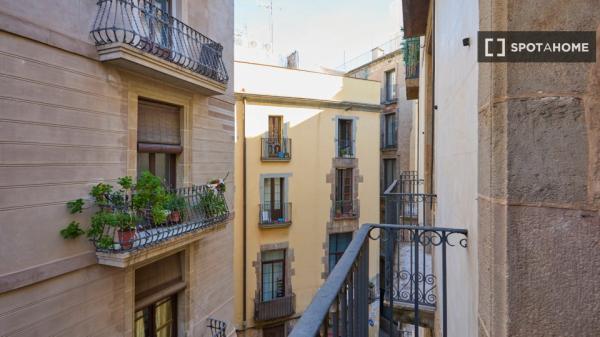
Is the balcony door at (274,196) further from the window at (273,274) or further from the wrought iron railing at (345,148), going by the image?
the wrought iron railing at (345,148)

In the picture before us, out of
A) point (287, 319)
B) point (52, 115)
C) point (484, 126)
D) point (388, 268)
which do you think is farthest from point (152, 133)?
point (287, 319)

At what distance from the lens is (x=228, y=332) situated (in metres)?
8.34

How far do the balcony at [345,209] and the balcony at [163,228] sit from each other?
7.65 meters

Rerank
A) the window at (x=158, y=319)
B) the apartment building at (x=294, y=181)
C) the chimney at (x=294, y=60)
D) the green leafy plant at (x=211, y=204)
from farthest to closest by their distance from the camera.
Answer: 1. the chimney at (x=294, y=60)
2. the apartment building at (x=294, y=181)
3. the green leafy plant at (x=211, y=204)
4. the window at (x=158, y=319)

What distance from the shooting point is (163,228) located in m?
5.90

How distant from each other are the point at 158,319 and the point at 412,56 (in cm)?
866

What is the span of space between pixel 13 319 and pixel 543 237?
5307 millimetres

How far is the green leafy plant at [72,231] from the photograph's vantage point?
470cm

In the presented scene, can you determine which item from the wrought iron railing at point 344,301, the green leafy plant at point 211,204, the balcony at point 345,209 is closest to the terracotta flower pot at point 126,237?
the green leafy plant at point 211,204

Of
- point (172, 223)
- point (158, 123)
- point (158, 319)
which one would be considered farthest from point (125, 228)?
point (158, 319)

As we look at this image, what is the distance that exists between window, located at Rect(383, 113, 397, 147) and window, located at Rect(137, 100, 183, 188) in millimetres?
15642

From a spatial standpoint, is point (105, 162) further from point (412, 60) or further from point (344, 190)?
point (344, 190)

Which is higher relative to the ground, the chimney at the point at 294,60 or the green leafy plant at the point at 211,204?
the chimney at the point at 294,60

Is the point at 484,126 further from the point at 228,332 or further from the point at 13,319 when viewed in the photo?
the point at 228,332
